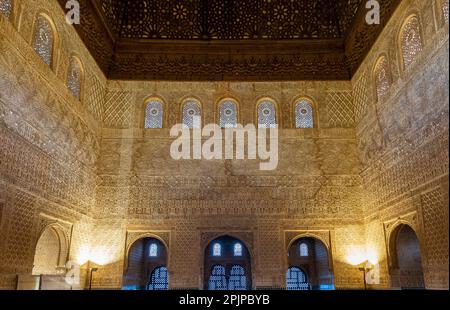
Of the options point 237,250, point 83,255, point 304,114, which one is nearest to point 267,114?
point 304,114

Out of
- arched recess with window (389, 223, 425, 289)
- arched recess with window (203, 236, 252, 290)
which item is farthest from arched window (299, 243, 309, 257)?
arched recess with window (389, 223, 425, 289)

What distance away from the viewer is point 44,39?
7.58 m

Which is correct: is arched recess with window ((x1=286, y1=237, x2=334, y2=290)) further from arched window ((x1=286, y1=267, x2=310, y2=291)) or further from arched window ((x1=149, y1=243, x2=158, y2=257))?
arched window ((x1=149, y1=243, x2=158, y2=257))

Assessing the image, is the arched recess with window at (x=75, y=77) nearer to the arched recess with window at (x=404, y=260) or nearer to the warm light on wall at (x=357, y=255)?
the warm light on wall at (x=357, y=255)

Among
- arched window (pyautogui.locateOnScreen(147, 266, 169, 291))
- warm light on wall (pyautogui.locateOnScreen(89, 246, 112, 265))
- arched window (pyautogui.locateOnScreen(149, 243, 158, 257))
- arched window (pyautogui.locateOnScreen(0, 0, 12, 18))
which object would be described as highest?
arched window (pyautogui.locateOnScreen(0, 0, 12, 18))

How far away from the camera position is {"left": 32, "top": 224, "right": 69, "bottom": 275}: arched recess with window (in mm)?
8250

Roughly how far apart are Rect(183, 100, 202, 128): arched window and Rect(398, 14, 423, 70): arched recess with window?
4.98 meters

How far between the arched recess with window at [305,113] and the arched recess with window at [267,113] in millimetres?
491

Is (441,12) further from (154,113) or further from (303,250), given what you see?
(303,250)

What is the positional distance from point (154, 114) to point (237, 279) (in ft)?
21.3

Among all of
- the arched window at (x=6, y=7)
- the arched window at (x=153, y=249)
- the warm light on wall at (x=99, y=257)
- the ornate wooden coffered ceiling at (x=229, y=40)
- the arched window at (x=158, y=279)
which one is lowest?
the arched window at (x=158, y=279)

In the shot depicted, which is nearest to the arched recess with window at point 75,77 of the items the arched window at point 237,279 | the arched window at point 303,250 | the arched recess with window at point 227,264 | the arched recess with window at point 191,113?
the arched recess with window at point 191,113

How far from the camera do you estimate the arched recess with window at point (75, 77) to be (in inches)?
343
